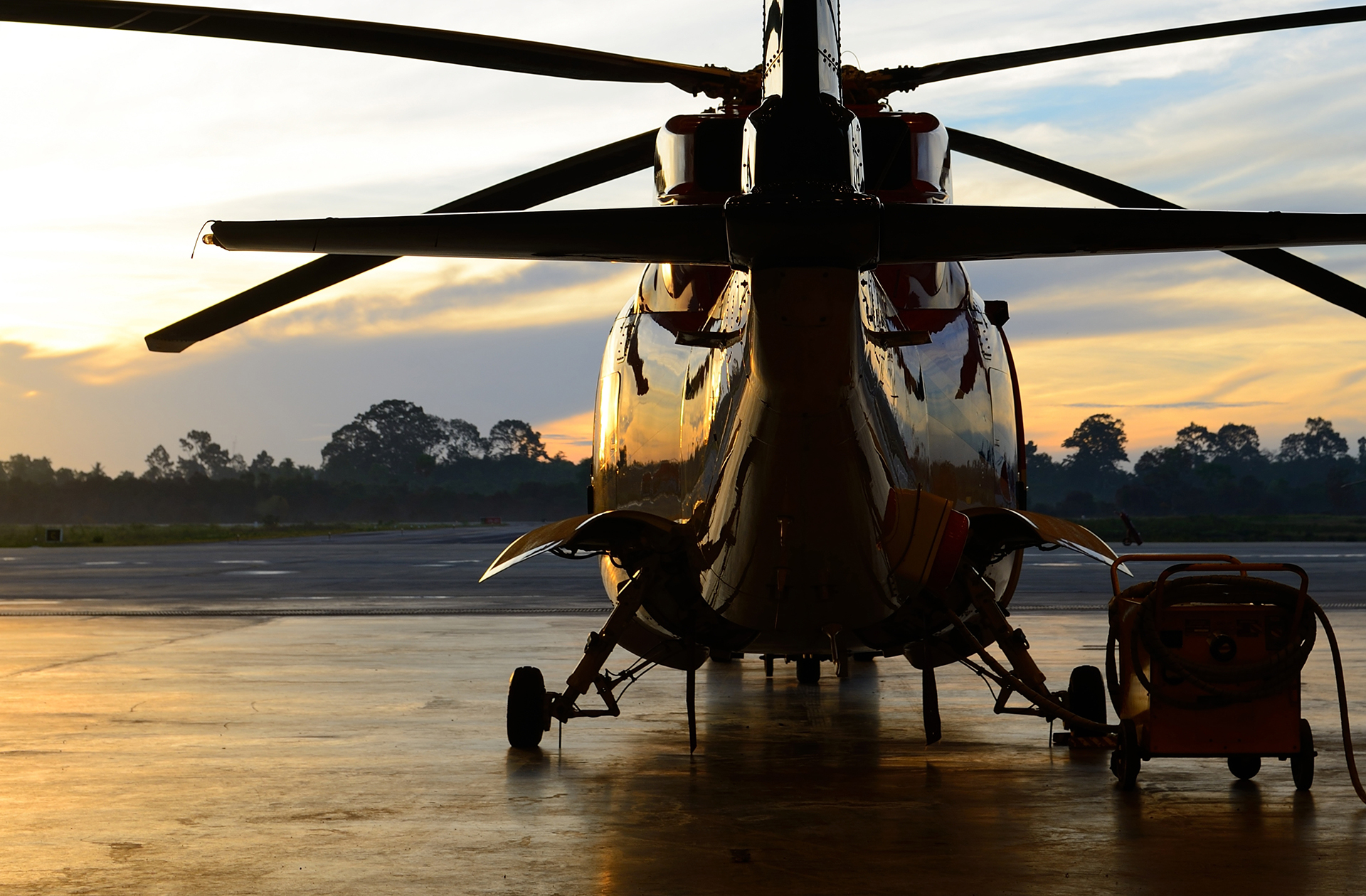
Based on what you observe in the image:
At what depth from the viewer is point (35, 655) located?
1327 cm

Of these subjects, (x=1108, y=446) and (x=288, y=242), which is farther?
(x=1108, y=446)

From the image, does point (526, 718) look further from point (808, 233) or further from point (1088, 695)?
point (808, 233)

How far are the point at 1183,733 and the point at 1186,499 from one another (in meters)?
100

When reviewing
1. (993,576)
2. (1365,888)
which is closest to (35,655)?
(993,576)

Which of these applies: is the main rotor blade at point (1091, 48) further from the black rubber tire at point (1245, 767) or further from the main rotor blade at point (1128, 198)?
the black rubber tire at point (1245, 767)

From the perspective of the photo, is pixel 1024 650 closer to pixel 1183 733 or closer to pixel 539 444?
pixel 1183 733

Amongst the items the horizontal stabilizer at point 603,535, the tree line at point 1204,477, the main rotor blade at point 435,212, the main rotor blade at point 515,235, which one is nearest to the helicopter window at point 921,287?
the main rotor blade at point 435,212

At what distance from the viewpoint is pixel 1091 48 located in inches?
311

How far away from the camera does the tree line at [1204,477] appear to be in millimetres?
99188

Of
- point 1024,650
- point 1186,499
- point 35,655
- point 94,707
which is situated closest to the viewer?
point 1024,650

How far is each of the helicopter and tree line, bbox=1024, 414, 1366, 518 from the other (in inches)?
3376


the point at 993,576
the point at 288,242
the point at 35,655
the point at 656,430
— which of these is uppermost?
the point at 288,242

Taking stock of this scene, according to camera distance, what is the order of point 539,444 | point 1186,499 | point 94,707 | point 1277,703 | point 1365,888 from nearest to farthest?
point 1365,888, point 1277,703, point 94,707, point 1186,499, point 539,444

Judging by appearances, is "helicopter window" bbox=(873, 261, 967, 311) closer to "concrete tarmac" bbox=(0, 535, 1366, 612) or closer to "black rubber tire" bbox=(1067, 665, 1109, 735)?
"black rubber tire" bbox=(1067, 665, 1109, 735)
